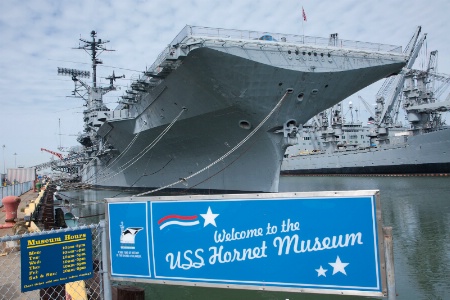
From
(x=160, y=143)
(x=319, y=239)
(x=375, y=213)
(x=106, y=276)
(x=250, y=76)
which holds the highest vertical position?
(x=250, y=76)

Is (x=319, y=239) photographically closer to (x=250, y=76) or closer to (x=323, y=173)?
(x=250, y=76)

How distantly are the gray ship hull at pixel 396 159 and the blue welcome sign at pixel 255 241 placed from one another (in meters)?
33.1

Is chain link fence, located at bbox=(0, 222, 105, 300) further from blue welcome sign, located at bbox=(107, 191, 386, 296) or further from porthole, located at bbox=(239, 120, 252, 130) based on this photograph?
porthole, located at bbox=(239, 120, 252, 130)

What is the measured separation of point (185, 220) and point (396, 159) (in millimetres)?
38174

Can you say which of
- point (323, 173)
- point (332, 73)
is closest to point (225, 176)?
point (332, 73)

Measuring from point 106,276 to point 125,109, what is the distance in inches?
656

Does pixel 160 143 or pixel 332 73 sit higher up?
pixel 332 73

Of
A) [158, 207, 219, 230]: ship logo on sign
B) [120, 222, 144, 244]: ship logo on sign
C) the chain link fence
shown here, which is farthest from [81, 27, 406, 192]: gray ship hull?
[158, 207, 219, 230]: ship logo on sign

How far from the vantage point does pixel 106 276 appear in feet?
8.86

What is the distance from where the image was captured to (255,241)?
7.55ft

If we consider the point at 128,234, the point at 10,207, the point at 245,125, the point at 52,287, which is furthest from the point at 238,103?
the point at 128,234

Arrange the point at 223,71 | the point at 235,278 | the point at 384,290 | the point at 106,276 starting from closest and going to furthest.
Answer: the point at 384,290 < the point at 235,278 < the point at 106,276 < the point at 223,71

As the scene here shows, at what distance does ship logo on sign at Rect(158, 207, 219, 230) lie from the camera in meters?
2.43

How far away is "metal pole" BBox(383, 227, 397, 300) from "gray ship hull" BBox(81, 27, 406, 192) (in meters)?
9.09
